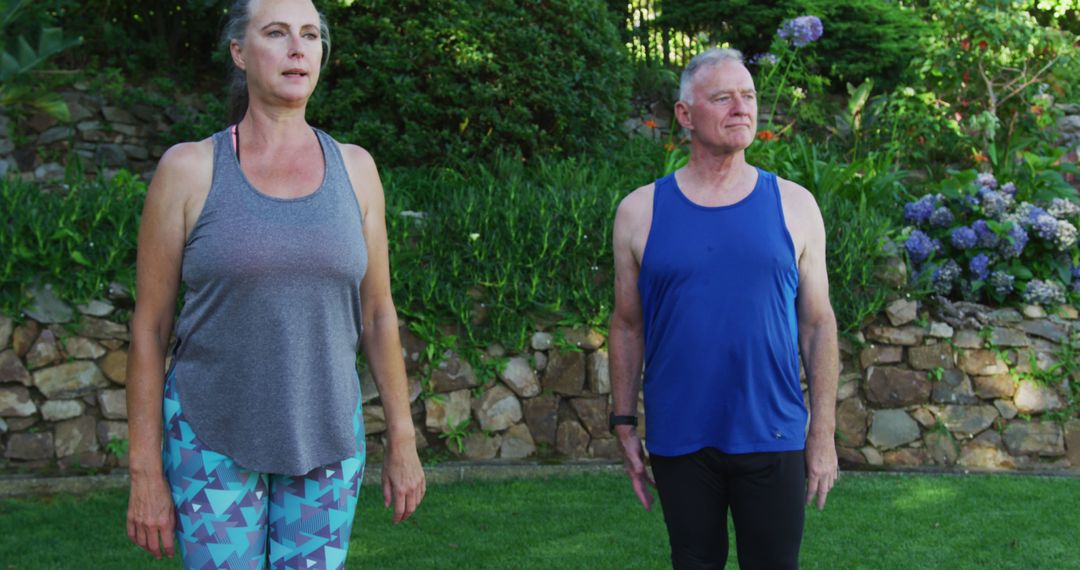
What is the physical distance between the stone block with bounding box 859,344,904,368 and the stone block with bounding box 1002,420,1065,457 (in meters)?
0.68

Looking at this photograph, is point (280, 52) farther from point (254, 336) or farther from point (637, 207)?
point (637, 207)

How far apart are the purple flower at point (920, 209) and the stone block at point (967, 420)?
1253 millimetres

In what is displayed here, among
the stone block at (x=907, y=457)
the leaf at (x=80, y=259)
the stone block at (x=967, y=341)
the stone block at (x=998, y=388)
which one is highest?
the leaf at (x=80, y=259)

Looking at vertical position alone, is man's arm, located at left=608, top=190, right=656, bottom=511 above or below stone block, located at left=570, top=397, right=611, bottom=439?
above

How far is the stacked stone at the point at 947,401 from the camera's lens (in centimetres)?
600

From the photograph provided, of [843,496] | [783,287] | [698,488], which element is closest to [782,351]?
[783,287]

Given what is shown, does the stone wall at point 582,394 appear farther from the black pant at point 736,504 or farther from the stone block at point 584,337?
the black pant at point 736,504

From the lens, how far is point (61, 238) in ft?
17.8

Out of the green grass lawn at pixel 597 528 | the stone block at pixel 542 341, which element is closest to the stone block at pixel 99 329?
the green grass lawn at pixel 597 528

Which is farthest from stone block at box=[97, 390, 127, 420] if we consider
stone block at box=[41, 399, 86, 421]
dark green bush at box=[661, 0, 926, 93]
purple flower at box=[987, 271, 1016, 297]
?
dark green bush at box=[661, 0, 926, 93]

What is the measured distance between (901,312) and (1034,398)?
83 cm

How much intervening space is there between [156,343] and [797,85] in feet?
28.2

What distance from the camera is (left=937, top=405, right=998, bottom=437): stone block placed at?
6023mm

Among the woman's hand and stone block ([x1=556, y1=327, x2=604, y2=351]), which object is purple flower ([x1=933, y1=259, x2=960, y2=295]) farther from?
the woman's hand
